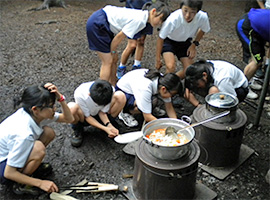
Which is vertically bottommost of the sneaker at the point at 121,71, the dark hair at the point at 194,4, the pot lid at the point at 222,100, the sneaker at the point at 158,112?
the sneaker at the point at 158,112

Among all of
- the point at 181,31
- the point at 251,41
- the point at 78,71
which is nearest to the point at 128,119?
the point at 181,31

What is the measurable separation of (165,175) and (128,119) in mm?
1460

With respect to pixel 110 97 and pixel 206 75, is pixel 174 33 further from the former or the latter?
pixel 110 97

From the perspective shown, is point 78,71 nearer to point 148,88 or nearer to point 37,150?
point 148,88

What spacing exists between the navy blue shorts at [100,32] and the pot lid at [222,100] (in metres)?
1.59

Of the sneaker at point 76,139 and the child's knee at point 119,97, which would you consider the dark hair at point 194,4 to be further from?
the sneaker at point 76,139

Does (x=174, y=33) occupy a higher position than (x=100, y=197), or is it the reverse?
(x=174, y=33)

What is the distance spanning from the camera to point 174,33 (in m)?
4.39

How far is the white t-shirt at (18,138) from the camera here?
105 inches

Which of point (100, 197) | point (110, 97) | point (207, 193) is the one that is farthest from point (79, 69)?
point (207, 193)

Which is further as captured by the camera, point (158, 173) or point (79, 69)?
point (79, 69)

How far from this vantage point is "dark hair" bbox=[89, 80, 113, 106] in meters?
3.34

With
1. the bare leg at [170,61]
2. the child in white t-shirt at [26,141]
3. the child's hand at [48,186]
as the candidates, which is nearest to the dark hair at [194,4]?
the bare leg at [170,61]

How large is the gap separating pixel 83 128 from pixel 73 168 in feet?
1.93
